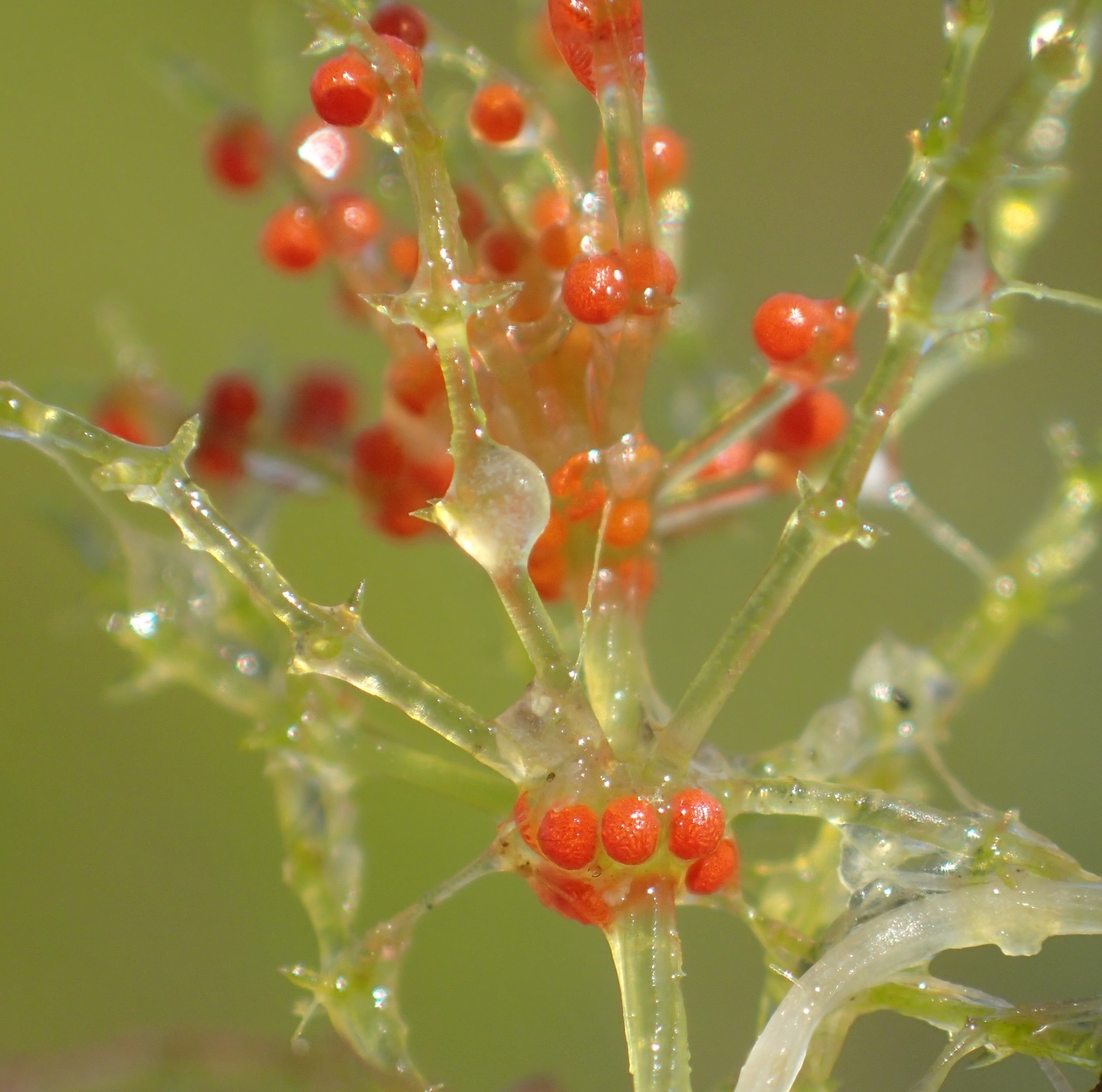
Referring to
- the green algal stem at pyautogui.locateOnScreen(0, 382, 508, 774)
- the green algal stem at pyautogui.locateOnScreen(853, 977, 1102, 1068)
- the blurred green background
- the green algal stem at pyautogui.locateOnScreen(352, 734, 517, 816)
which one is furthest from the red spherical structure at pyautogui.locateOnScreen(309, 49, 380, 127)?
the blurred green background

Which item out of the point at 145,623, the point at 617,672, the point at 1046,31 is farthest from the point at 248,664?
the point at 1046,31

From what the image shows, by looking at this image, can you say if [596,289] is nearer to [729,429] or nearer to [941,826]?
[729,429]

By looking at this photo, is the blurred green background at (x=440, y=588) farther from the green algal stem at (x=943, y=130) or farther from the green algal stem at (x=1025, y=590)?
the green algal stem at (x=943, y=130)

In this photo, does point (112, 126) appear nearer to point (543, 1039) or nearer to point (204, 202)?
point (204, 202)

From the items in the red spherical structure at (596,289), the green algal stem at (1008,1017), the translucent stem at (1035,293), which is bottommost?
the green algal stem at (1008,1017)

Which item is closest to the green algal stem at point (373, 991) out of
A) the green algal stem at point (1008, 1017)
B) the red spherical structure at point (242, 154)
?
the green algal stem at point (1008, 1017)

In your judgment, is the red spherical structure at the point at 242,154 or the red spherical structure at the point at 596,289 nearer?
the red spherical structure at the point at 596,289

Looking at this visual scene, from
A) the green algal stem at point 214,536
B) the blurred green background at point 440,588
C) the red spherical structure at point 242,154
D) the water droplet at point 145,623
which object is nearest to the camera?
the green algal stem at point 214,536
